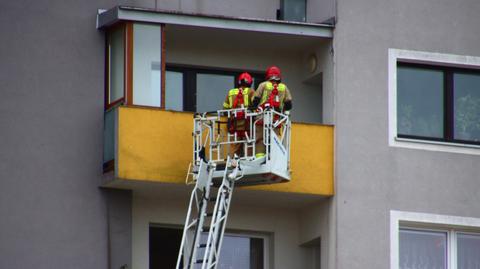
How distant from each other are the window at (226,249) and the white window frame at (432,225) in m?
2.46

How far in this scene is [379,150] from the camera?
3200 cm

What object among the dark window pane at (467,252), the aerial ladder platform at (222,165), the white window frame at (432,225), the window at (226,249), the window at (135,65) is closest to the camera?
the aerial ladder platform at (222,165)

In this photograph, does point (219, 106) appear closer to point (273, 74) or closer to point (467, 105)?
point (273, 74)

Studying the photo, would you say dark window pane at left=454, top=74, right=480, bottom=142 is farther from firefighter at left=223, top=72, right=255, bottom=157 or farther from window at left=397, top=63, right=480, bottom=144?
firefighter at left=223, top=72, right=255, bottom=157

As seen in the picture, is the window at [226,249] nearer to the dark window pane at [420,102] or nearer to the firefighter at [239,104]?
the firefighter at [239,104]

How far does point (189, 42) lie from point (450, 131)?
4.81 metres

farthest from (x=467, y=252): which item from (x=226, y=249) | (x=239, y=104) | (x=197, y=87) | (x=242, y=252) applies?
(x=197, y=87)

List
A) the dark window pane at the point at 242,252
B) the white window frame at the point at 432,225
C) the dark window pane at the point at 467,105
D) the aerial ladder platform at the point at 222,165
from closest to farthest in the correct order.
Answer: the aerial ladder platform at the point at 222,165
the white window frame at the point at 432,225
the dark window pane at the point at 242,252
the dark window pane at the point at 467,105

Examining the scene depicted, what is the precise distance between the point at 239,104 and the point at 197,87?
7.75ft

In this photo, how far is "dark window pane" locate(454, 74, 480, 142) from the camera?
32938mm

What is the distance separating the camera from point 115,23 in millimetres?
31641

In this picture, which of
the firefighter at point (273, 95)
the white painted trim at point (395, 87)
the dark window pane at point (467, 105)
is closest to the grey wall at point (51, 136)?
the firefighter at point (273, 95)

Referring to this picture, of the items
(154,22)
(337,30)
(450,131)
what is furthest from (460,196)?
(154,22)

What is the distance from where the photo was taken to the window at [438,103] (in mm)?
32688
